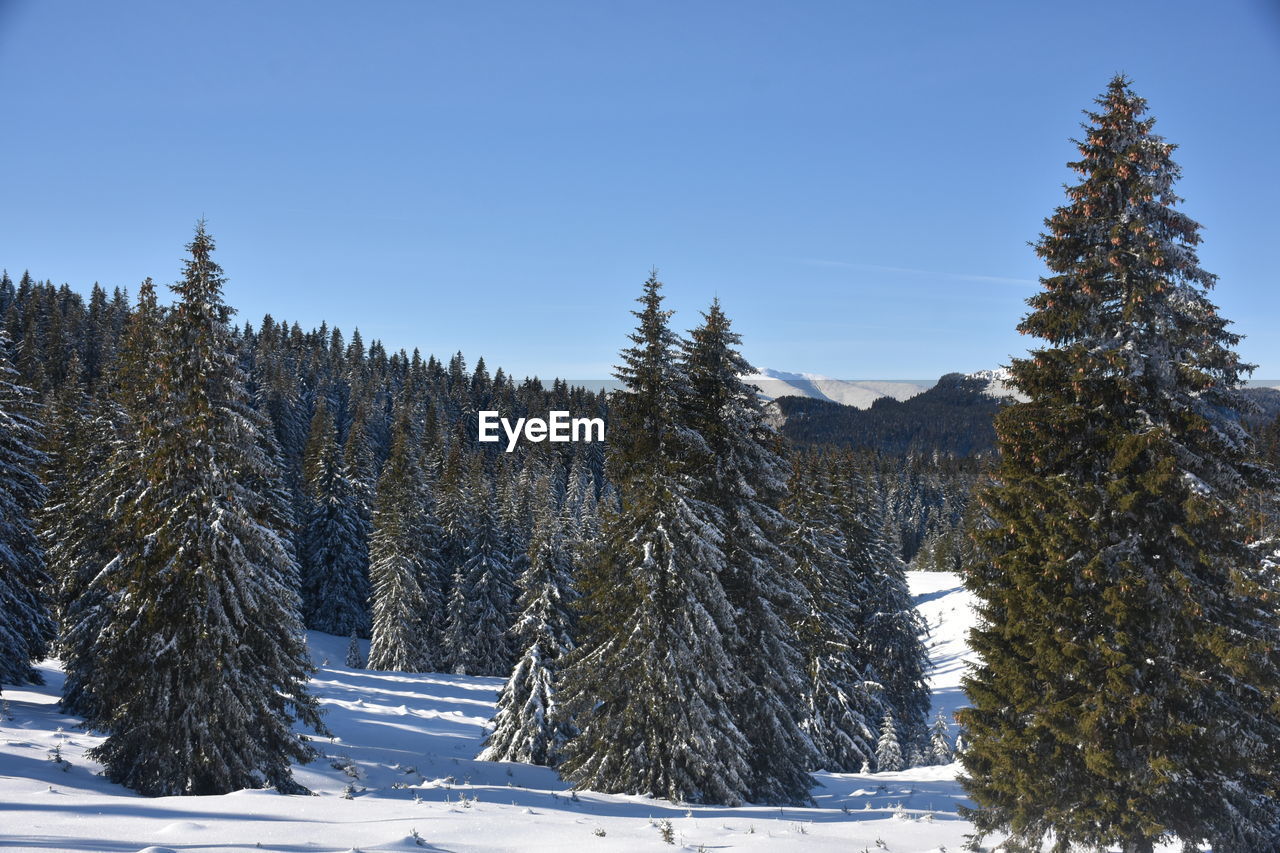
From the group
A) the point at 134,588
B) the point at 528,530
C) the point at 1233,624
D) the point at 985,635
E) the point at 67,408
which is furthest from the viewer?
the point at 528,530

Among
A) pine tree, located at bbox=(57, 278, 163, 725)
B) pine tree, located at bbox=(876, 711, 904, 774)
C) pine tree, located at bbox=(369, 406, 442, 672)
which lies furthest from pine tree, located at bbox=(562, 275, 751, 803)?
pine tree, located at bbox=(369, 406, 442, 672)

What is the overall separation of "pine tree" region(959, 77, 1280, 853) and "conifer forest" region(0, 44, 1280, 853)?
50 mm

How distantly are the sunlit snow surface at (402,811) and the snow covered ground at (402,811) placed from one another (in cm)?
3

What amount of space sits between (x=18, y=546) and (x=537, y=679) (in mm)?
16160

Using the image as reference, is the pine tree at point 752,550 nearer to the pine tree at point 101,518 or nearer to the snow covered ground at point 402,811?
the snow covered ground at point 402,811

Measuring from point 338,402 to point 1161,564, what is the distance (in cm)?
13101

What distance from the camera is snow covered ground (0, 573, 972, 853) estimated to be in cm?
888

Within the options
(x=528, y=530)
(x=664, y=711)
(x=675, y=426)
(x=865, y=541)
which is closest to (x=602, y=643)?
(x=664, y=711)

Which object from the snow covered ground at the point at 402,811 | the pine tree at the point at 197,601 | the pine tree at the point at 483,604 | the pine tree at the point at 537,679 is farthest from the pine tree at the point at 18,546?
the pine tree at the point at 483,604

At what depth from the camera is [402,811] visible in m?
11.1

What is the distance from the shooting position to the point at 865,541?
36219 mm

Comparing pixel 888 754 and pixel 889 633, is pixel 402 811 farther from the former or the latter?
pixel 889 633

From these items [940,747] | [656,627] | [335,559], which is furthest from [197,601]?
[335,559]

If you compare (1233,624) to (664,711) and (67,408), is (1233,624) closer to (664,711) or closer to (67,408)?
(664,711)
